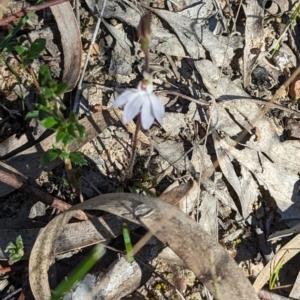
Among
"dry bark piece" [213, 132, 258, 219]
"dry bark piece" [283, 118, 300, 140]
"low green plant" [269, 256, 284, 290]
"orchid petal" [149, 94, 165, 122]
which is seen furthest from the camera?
"dry bark piece" [283, 118, 300, 140]

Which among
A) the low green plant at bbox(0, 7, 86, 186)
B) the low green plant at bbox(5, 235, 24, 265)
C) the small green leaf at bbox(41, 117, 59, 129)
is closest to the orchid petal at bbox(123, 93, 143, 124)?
the low green plant at bbox(0, 7, 86, 186)

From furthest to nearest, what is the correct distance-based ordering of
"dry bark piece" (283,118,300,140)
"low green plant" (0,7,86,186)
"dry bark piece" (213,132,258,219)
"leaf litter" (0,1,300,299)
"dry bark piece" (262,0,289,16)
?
"dry bark piece" (262,0,289,16)
"dry bark piece" (283,118,300,140)
"dry bark piece" (213,132,258,219)
"leaf litter" (0,1,300,299)
"low green plant" (0,7,86,186)

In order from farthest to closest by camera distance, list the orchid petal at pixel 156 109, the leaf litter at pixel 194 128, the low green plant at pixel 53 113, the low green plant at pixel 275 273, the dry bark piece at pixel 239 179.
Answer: the dry bark piece at pixel 239 179 < the leaf litter at pixel 194 128 < the low green plant at pixel 275 273 < the orchid petal at pixel 156 109 < the low green plant at pixel 53 113

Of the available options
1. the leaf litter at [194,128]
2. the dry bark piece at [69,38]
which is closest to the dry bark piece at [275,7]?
the leaf litter at [194,128]

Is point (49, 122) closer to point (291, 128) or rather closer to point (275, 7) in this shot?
point (291, 128)

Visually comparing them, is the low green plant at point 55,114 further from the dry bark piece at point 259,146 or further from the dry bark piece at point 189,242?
the dry bark piece at point 259,146

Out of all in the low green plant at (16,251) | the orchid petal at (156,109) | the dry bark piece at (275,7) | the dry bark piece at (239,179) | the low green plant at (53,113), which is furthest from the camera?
the dry bark piece at (275,7)

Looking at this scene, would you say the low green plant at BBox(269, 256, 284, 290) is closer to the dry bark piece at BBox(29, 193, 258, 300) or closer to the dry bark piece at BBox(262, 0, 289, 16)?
the dry bark piece at BBox(29, 193, 258, 300)

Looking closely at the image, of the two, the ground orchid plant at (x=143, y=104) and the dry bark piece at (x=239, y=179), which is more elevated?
the ground orchid plant at (x=143, y=104)
